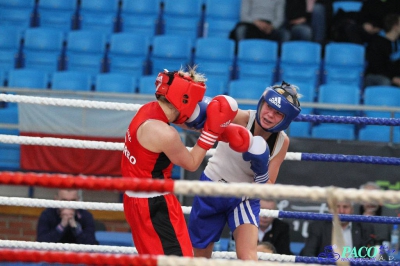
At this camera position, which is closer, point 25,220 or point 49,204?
point 49,204

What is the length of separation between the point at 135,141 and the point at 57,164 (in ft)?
11.7

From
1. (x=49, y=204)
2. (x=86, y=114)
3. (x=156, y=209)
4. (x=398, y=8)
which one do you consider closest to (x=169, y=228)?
(x=156, y=209)

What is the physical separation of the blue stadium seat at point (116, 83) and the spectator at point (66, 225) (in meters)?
2.38

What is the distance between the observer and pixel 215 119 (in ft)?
9.21

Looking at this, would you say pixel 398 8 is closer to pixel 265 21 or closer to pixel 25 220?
pixel 265 21

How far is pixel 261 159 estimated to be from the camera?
9.76 ft

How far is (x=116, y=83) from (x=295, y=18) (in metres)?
2.45

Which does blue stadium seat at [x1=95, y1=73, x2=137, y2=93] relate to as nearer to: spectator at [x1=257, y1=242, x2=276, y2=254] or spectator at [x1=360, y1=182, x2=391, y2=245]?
spectator at [x1=360, y1=182, x2=391, y2=245]

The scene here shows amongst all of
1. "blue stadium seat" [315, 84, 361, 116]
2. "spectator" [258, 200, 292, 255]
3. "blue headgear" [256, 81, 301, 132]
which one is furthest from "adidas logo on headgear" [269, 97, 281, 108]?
"blue stadium seat" [315, 84, 361, 116]

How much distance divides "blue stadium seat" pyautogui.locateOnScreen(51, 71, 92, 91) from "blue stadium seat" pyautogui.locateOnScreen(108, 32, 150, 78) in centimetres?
58

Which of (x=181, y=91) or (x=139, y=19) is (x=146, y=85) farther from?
(x=181, y=91)

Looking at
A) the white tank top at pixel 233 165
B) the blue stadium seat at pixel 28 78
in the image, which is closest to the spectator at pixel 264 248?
the white tank top at pixel 233 165

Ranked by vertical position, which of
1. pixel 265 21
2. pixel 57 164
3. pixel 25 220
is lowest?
pixel 25 220

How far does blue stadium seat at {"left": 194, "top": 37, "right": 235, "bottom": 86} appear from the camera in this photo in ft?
25.5
